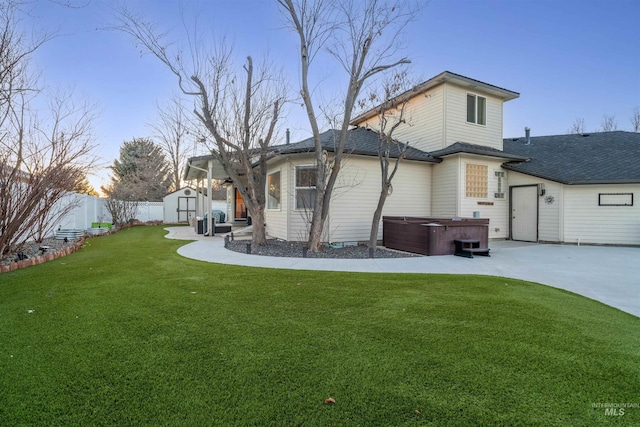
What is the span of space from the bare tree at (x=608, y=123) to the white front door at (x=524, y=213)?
22.1 meters

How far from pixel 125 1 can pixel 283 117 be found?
4664 mm

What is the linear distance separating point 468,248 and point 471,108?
6287 millimetres

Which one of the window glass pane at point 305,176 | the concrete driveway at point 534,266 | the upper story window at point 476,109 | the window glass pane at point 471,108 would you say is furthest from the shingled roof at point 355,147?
the concrete driveway at point 534,266

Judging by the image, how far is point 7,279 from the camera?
15.8ft

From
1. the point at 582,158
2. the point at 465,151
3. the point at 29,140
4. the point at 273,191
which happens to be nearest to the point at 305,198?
the point at 273,191

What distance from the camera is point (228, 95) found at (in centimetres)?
887

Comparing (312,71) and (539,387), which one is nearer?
(539,387)

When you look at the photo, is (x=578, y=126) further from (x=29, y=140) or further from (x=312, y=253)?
(x=29, y=140)

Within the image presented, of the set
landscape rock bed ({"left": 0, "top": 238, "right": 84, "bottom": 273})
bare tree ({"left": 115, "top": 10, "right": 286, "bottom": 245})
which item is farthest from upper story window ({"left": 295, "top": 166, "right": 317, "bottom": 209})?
landscape rock bed ({"left": 0, "top": 238, "right": 84, "bottom": 273})

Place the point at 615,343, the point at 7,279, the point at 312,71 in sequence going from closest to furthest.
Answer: the point at 615,343, the point at 7,279, the point at 312,71

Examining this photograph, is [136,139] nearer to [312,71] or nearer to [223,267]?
[312,71]

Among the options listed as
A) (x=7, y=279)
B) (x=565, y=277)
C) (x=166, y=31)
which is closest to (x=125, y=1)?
(x=166, y=31)

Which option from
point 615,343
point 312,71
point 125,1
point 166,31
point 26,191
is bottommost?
point 615,343

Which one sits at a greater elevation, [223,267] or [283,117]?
[283,117]
